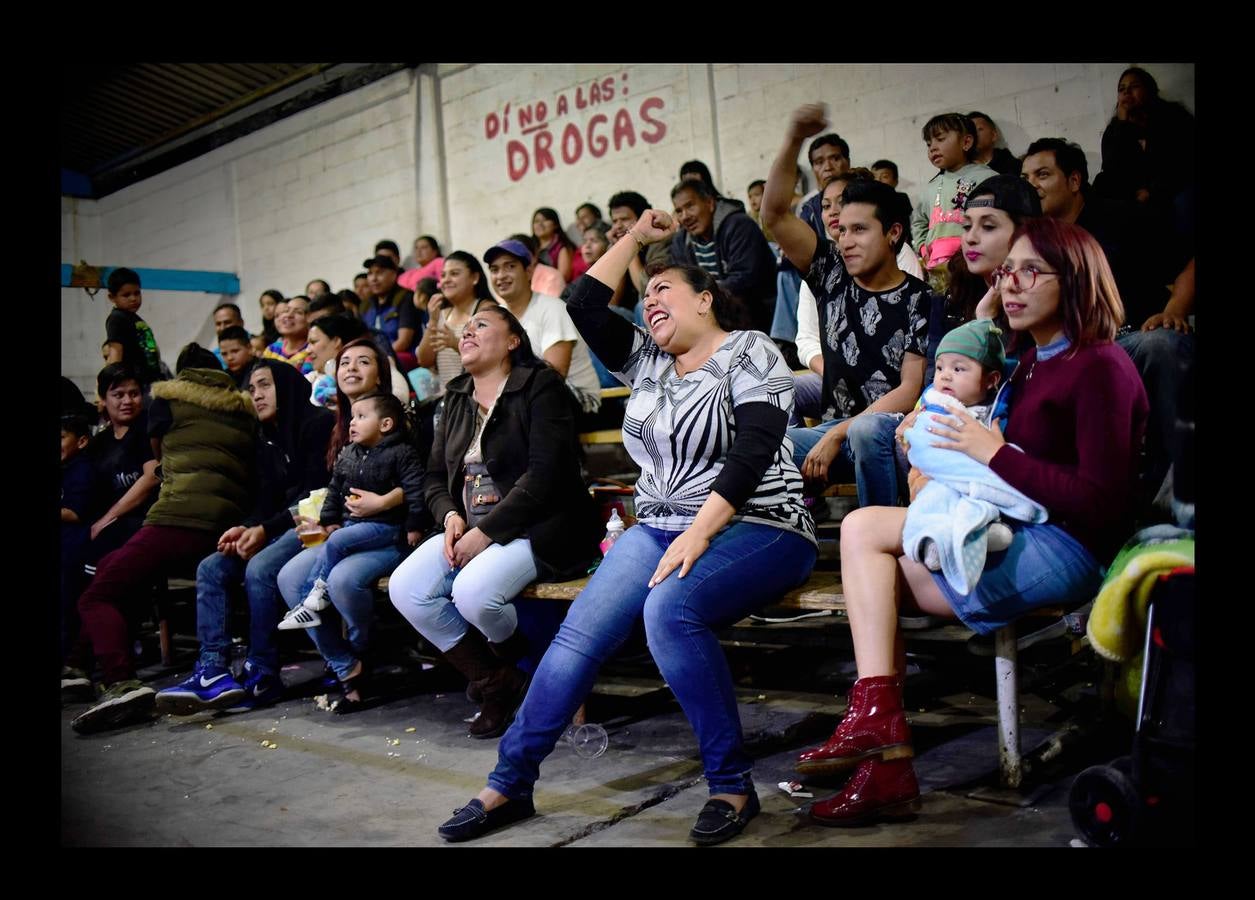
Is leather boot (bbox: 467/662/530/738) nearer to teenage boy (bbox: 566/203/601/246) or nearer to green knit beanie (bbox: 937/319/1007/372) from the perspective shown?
green knit beanie (bbox: 937/319/1007/372)

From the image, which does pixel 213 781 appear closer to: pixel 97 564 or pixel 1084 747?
pixel 97 564

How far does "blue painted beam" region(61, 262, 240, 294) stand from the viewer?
11202 mm

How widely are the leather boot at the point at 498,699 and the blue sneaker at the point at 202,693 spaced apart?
3.69ft

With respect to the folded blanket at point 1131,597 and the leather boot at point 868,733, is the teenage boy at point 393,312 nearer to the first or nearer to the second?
the leather boot at point 868,733

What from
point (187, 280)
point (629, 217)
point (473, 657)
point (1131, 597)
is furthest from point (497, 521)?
point (187, 280)

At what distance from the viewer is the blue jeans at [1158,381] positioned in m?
2.38

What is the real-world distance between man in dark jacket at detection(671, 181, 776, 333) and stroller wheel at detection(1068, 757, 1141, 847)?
9.73 ft

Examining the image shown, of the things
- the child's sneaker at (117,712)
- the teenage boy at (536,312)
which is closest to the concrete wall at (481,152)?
the teenage boy at (536,312)

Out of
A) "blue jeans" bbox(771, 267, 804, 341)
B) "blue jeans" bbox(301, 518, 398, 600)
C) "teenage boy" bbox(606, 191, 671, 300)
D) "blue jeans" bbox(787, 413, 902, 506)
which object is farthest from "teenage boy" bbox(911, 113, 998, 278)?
"blue jeans" bbox(301, 518, 398, 600)

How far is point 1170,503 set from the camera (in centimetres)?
216

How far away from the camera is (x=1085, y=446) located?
7.36ft
